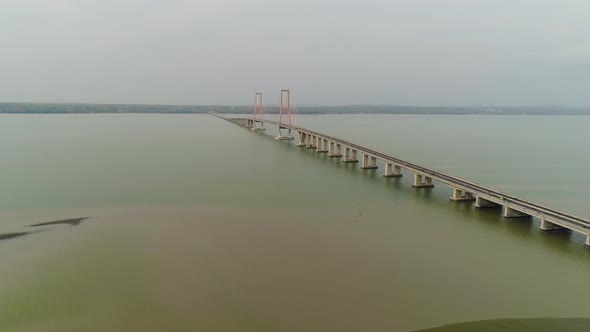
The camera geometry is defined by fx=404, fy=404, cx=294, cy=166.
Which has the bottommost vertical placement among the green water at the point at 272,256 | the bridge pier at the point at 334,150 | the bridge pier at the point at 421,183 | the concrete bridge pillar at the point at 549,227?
the green water at the point at 272,256

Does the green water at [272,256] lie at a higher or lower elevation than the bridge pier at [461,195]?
lower

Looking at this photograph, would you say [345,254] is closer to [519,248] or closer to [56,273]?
[519,248]

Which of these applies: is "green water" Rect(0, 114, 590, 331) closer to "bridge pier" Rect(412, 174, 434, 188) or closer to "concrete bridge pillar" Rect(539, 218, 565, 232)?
"concrete bridge pillar" Rect(539, 218, 565, 232)

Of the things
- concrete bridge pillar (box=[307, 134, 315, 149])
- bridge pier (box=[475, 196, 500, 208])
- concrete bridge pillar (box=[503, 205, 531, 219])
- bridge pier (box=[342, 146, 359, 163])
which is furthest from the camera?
concrete bridge pillar (box=[307, 134, 315, 149])

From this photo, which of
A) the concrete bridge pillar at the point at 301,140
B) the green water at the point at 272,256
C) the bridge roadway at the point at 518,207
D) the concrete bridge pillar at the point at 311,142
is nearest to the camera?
the green water at the point at 272,256

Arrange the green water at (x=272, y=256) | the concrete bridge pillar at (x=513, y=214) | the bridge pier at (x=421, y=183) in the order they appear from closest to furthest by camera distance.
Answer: the green water at (x=272, y=256)
the concrete bridge pillar at (x=513, y=214)
the bridge pier at (x=421, y=183)

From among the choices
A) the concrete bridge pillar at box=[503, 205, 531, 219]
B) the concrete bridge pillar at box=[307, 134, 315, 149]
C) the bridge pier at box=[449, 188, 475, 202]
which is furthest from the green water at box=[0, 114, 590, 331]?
the concrete bridge pillar at box=[307, 134, 315, 149]

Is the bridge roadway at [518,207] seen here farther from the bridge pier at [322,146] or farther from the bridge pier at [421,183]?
the bridge pier at [322,146]

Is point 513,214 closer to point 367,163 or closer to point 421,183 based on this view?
point 421,183

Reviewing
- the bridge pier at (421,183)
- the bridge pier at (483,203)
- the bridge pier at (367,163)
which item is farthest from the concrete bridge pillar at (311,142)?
the bridge pier at (483,203)
